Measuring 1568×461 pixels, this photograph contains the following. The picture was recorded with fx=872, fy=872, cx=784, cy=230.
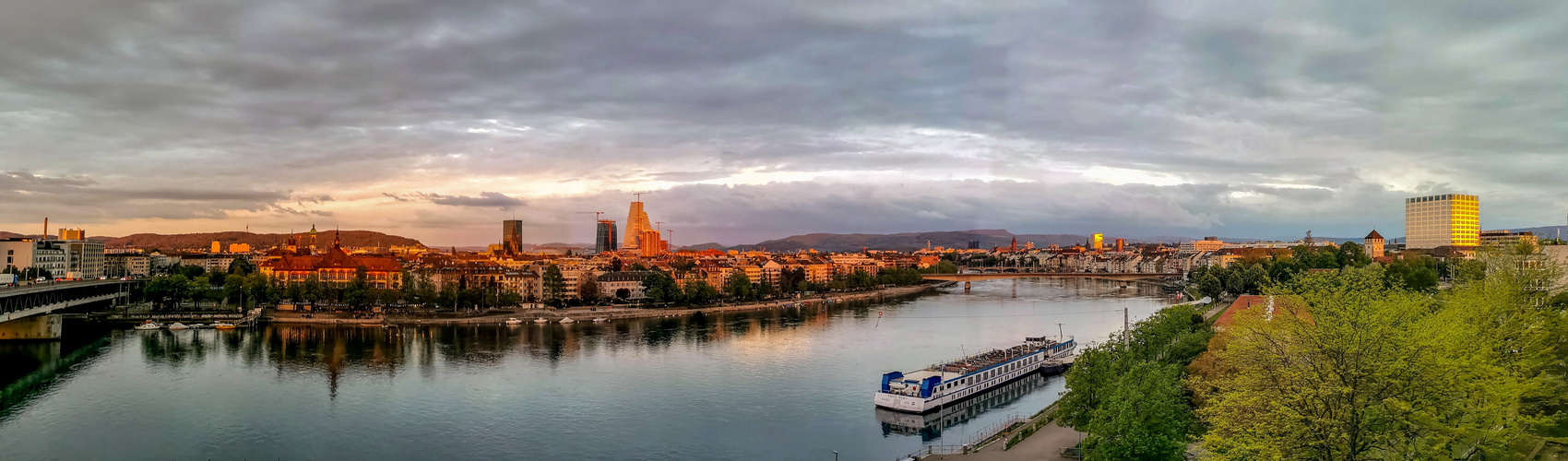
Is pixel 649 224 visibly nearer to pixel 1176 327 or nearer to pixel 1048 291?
pixel 1048 291

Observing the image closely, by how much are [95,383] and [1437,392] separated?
3270 centimetres

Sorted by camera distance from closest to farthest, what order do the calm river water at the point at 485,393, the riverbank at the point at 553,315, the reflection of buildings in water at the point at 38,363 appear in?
the calm river water at the point at 485,393, the reflection of buildings in water at the point at 38,363, the riverbank at the point at 553,315

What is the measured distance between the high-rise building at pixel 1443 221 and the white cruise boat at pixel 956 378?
2659 inches

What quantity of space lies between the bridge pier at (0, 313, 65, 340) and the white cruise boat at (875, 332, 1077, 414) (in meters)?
35.6

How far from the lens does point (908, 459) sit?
16.2m

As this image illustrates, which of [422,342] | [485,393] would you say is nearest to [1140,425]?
[485,393]

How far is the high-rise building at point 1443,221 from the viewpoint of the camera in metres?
76.3

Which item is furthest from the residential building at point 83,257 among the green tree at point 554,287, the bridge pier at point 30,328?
the green tree at point 554,287

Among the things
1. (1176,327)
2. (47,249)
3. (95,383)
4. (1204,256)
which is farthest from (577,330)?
(1204,256)

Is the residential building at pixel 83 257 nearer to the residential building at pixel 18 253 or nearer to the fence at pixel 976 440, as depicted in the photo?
the residential building at pixel 18 253

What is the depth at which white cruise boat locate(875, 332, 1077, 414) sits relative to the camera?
22844 millimetres

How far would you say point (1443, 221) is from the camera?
77.4 meters

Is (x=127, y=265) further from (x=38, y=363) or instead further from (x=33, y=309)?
(x=38, y=363)

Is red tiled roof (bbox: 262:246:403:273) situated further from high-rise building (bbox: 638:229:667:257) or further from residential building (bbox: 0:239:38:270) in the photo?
high-rise building (bbox: 638:229:667:257)
